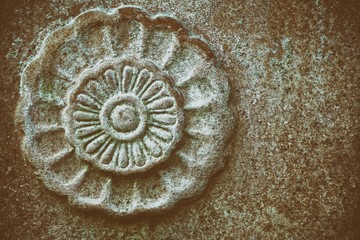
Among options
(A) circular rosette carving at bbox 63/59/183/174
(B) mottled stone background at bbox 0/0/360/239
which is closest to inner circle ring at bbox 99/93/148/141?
(A) circular rosette carving at bbox 63/59/183/174

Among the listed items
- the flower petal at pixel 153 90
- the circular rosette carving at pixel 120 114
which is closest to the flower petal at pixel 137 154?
the circular rosette carving at pixel 120 114

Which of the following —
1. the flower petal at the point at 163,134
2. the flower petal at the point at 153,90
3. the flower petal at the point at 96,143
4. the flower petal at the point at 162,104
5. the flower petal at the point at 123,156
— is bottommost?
the flower petal at the point at 123,156

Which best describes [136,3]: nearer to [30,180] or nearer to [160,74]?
[160,74]

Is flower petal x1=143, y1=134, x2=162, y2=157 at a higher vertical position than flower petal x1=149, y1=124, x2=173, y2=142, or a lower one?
lower

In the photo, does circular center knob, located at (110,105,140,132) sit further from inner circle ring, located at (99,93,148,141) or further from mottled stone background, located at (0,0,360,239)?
mottled stone background, located at (0,0,360,239)

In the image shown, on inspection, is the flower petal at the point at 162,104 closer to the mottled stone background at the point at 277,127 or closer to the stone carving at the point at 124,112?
the stone carving at the point at 124,112

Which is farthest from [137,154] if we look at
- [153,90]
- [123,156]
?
[153,90]
